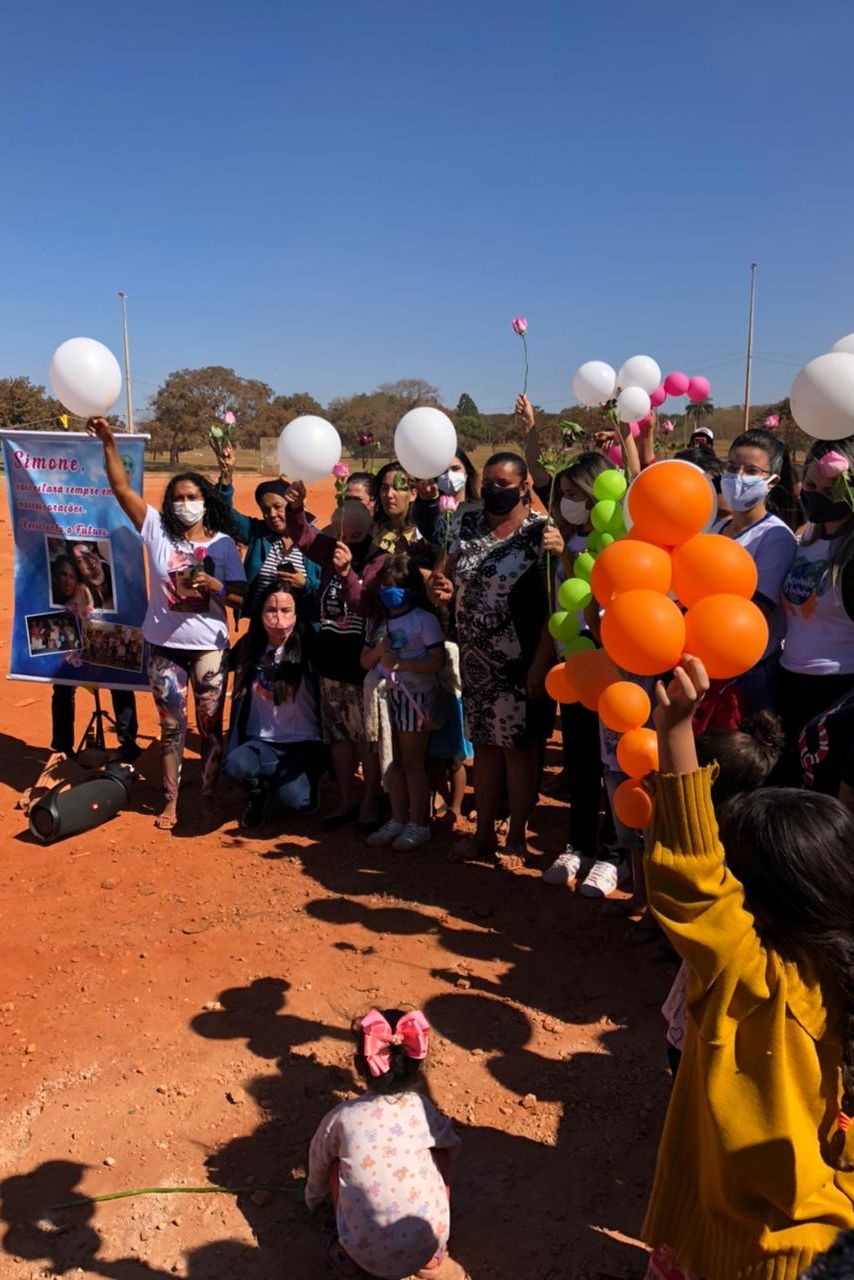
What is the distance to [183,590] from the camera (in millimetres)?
5410

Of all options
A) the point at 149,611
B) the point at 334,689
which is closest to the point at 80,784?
the point at 149,611

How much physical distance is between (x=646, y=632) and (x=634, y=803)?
0.52 m

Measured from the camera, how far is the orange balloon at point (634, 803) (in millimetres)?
2408

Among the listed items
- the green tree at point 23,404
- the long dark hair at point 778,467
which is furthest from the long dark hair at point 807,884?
the green tree at point 23,404

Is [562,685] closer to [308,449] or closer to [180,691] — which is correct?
[308,449]

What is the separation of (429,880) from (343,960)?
0.88 metres

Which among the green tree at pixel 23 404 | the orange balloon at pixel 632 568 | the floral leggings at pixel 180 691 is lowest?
the floral leggings at pixel 180 691

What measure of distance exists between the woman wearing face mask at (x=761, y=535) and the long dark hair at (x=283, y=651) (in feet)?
8.15

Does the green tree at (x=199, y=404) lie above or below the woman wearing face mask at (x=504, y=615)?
above

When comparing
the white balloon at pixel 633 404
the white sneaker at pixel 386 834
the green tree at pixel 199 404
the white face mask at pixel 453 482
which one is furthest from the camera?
the green tree at pixel 199 404

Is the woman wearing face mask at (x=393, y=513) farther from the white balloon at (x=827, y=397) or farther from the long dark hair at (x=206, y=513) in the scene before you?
the white balloon at (x=827, y=397)

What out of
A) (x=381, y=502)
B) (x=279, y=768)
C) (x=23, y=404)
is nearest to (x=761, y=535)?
(x=381, y=502)

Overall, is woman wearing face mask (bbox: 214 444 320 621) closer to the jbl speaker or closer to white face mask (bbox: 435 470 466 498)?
white face mask (bbox: 435 470 466 498)

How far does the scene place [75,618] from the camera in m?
6.26
